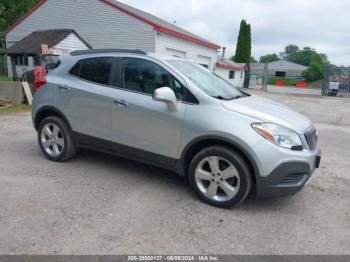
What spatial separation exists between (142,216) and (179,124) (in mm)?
1164

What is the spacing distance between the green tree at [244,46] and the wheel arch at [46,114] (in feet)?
131

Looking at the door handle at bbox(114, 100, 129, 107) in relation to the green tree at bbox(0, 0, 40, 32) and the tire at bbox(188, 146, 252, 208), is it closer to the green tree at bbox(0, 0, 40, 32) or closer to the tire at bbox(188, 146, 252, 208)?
the tire at bbox(188, 146, 252, 208)

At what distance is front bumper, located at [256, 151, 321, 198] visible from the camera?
3424 mm

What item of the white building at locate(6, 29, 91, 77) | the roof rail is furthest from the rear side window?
the white building at locate(6, 29, 91, 77)

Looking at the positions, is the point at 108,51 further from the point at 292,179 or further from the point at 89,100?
the point at 292,179

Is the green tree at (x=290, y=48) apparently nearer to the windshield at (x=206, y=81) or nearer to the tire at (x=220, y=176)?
the windshield at (x=206, y=81)

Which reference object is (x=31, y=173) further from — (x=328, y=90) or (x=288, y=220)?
(x=328, y=90)

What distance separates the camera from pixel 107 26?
19.8 m

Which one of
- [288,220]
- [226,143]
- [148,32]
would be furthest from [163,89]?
[148,32]

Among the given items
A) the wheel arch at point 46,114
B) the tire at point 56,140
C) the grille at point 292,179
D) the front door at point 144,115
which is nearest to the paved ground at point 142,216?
the tire at point 56,140

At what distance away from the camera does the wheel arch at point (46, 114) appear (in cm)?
489

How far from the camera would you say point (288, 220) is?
3570mm

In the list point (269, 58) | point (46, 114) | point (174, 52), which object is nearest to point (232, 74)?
point (174, 52)

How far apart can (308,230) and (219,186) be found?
1058mm
